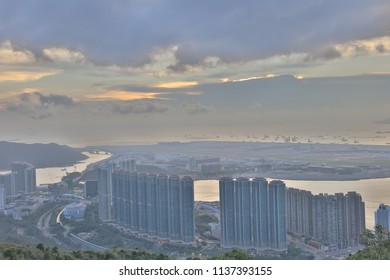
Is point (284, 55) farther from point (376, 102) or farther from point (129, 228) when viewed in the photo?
point (129, 228)

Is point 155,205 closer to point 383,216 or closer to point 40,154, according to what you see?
point 40,154

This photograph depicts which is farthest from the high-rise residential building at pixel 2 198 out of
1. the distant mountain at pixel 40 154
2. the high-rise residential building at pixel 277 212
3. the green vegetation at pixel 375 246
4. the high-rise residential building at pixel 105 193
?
the green vegetation at pixel 375 246

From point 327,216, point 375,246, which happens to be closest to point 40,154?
point 327,216

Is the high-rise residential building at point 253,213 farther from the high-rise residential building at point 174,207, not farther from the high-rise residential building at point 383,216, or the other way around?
the high-rise residential building at point 383,216

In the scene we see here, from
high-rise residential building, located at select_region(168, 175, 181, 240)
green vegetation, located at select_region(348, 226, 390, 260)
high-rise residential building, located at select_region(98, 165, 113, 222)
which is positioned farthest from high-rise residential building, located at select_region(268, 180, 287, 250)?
high-rise residential building, located at select_region(98, 165, 113, 222)

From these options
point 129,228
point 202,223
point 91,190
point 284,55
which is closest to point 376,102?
point 284,55

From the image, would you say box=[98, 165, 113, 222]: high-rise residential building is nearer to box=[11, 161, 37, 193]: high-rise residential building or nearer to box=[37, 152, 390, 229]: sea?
box=[37, 152, 390, 229]: sea
